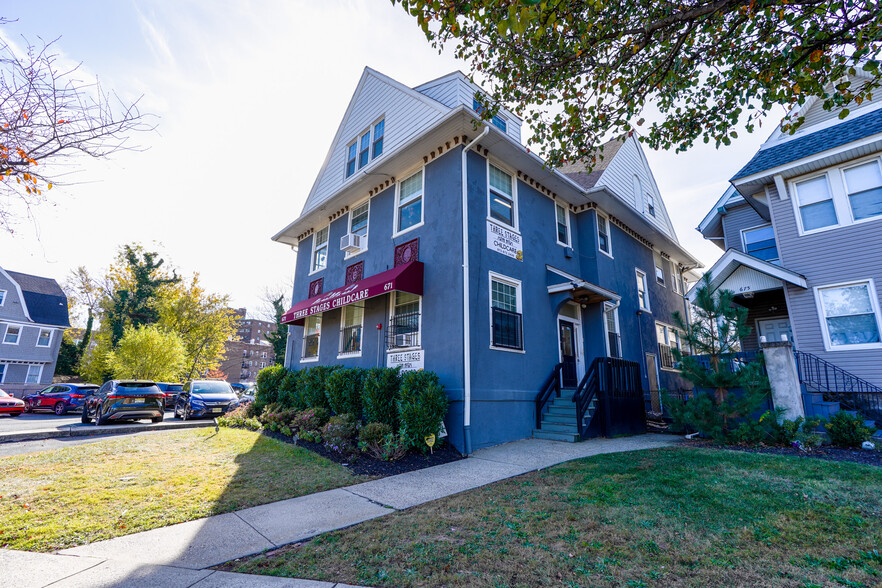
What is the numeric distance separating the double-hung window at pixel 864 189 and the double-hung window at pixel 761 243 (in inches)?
138

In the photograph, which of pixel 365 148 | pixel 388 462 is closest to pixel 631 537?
pixel 388 462

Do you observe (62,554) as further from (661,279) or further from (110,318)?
(110,318)

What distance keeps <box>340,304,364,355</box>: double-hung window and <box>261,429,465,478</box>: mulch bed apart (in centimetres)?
391

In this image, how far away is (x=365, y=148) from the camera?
13773 millimetres

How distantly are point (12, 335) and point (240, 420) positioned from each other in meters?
28.5

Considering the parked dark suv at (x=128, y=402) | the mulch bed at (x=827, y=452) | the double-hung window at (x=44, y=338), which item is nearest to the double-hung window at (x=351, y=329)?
the parked dark suv at (x=128, y=402)

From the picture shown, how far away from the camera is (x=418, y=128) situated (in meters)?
11.0

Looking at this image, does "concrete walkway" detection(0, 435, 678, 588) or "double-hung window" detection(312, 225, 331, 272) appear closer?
"concrete walkway" detection(0, 435, 678, 588)

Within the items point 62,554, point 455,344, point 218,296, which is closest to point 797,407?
point 455,344

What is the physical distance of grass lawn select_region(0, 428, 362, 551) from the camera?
4.27 metres

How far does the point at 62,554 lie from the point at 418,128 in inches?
410

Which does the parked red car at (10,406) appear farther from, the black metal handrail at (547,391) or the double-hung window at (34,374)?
the black metal handrail at (547,391)

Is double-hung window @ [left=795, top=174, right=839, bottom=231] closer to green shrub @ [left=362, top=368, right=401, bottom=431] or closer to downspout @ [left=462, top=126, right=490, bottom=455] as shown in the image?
downspout @ [left=462, top=126, right=490, bottom=455]

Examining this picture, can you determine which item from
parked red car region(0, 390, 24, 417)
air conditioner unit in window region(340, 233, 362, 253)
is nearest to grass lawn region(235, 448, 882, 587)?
air conditioner unit in window region(340, 233, 362, 253)
